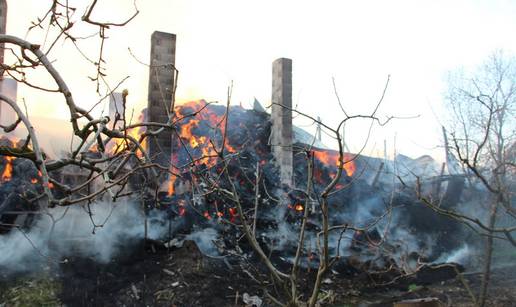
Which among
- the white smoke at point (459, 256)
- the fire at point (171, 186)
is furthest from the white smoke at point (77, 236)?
the white smoke at point (459, 256)

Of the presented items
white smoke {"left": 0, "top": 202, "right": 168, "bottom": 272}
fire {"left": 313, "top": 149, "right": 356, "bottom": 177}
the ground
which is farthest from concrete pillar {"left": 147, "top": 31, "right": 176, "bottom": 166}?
fire {"left": 313, "top": 149, "right": 356, "bottom": 177}

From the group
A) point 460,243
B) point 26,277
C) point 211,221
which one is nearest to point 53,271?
point 26,277

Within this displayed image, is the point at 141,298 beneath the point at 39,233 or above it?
beneath

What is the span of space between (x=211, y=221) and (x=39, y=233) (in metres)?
4.32

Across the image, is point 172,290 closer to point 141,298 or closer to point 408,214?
point 141,298

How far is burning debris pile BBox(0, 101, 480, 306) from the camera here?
443 inches

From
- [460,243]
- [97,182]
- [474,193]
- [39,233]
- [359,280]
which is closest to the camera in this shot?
[39,233]

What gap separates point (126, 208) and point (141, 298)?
3185 millimetres

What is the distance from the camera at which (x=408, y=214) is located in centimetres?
1641

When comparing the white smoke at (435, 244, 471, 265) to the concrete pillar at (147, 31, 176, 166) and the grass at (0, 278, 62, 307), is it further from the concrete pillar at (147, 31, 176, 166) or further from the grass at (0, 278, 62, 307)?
the grass at (0, 278, 62, 307)

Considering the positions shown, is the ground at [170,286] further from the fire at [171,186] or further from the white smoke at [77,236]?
the fire at [171,186]

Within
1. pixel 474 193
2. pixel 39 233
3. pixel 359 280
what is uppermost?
pixel 474 193

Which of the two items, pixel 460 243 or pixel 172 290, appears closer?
pixel 172 290

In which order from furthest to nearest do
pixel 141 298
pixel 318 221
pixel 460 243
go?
pixel 460 243, pixel 318 221, pixel 141 298
